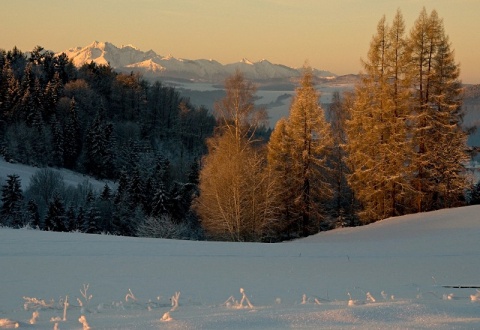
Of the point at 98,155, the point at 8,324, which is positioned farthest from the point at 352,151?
the point at 98,155

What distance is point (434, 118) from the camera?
81.3 ft

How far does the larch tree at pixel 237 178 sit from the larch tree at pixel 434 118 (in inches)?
301

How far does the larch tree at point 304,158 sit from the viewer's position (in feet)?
85.4

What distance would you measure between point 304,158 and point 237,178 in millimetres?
4338

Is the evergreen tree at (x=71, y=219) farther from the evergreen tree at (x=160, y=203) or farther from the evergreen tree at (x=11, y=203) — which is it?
the evergreen tree at (x=160, y=203)

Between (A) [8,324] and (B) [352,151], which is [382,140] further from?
(A) [8,324]

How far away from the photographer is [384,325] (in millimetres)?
3471

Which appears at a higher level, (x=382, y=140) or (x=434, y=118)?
(x=434, y=118)

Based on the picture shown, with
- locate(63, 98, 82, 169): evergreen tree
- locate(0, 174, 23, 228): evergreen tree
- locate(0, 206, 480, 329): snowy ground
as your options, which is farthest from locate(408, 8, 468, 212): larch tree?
locate(63, 98, 82, 169): evergreen tree

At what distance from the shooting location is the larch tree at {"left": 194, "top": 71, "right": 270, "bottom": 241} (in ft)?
79.7

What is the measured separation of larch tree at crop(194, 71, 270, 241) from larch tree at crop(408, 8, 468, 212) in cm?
766

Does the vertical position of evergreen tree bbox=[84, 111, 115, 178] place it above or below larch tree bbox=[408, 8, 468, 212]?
below

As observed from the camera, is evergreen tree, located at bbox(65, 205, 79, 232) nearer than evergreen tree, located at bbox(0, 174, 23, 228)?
Yes

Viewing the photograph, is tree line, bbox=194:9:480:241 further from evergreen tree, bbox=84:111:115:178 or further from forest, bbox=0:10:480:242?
evergreen tree, bbox=84:111:115:178
